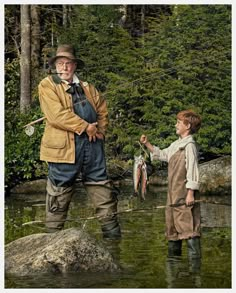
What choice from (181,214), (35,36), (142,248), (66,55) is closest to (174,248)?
(181,214)

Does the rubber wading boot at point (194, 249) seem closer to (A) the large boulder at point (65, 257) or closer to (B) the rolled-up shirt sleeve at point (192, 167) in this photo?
(B) the rolled-up shirt sleeve at point (192, 167)

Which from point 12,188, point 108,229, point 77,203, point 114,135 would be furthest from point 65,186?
point 12,188

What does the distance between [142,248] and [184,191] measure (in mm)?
1078

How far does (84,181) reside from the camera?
1109cm

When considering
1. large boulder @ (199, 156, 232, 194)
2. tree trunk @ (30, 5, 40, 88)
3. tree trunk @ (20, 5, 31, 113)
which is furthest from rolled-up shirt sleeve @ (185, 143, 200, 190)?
tree trunk @ (30, 5, 40, 88)

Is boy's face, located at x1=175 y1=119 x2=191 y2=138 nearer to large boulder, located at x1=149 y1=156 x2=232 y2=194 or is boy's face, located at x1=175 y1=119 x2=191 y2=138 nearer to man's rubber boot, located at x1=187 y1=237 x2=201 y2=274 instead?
man's rubber boot, located at x1=187 y1=237 x2=201 y2=274

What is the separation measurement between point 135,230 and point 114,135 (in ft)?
11.1

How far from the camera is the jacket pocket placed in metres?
10.6

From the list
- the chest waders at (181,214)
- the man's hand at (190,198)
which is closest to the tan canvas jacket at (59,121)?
the chest waders at (181,214)

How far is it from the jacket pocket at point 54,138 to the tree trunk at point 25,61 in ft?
13.8

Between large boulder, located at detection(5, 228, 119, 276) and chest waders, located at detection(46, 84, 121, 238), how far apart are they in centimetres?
83

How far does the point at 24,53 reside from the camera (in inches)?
590

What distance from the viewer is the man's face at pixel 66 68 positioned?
10.8 m

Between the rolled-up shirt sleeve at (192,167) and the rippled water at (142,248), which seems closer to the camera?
the rippled water at (142,248)
